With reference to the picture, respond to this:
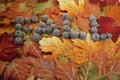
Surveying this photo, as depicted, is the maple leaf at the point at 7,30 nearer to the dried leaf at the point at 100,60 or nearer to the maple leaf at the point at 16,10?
the maple leaf at the point at 16,10

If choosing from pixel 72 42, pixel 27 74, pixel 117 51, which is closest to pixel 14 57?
pixel 27 74

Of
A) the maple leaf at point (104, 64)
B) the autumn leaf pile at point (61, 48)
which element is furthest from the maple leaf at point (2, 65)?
the maple leaf at point (104, 64)

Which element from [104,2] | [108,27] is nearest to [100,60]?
[108,27]

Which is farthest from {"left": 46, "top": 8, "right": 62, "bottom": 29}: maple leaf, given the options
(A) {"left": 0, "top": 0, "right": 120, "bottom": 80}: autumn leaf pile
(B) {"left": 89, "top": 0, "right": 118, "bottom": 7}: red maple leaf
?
(B) {"left": 89, "top": 0, "right": 118, "bottom": 7}: red maple leaf

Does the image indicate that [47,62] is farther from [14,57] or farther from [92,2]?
[92,2]

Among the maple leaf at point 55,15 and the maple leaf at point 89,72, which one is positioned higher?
the maple leaf at point 55,15

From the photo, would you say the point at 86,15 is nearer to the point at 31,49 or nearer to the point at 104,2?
the point at 104,2
